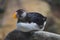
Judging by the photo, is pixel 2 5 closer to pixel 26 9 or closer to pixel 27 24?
pixel 26 9

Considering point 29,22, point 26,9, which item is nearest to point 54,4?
point 26,9

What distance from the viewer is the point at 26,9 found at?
3389 mm

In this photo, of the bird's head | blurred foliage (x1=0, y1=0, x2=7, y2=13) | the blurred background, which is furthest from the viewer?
blurred foliage (x1=0, y1=0, x2=7, y2=13)

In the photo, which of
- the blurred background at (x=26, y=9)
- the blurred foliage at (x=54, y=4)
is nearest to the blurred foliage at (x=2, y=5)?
the blurred background at (x=26, y=9)

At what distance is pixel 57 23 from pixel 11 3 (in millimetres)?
983

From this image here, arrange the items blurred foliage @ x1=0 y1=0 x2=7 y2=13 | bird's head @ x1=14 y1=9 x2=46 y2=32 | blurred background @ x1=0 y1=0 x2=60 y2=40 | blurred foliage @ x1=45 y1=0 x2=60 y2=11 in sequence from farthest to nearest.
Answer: blurred foliage @ x1=45 y1=0 x2=60 y2=11
blurred foliage @ x1=0 y1=0 x2=7 y2=13
blurred background @ x1=0 y1=0 x2=60 y2=40
bird's head @ x1=14 y1=9 x2=46 y2=32

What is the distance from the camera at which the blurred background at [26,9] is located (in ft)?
10.4

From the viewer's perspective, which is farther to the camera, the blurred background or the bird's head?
the blurred background

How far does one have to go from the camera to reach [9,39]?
1954mm

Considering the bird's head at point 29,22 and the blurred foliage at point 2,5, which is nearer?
the bird's head at point 29,22

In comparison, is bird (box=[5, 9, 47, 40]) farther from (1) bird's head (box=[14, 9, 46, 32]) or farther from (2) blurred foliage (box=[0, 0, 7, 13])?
(2) blurred foliage (box=[0, 0, 7, 13])

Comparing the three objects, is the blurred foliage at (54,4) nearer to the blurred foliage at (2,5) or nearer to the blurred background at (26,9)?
the blurred background at (26,9)

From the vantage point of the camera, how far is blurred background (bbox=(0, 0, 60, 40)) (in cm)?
317

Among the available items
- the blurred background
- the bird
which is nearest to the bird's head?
the bird
